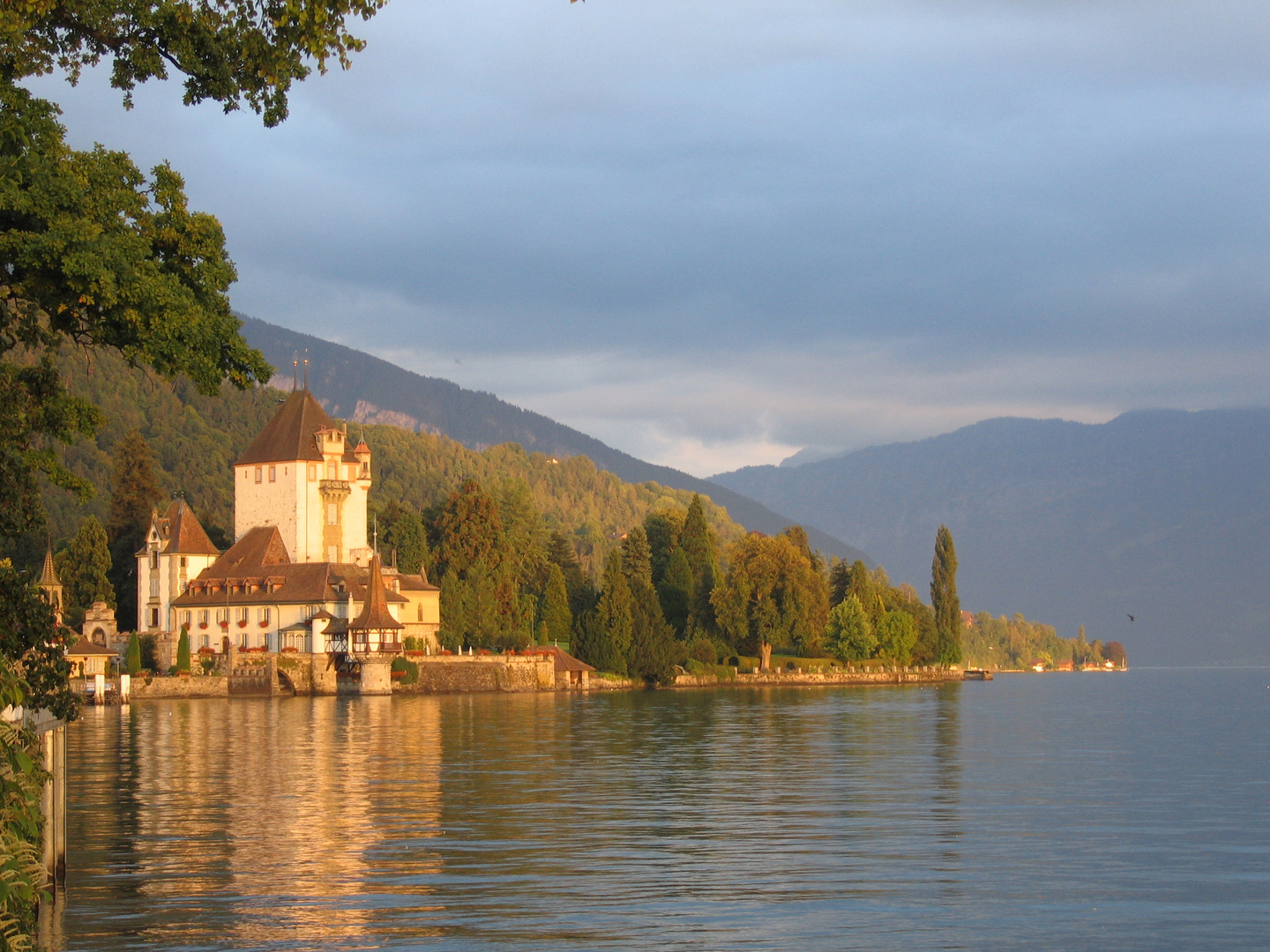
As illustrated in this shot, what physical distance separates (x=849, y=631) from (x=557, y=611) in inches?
1018

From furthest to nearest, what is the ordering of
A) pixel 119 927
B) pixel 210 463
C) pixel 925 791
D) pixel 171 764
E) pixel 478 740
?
pixel 210 463
pixel 478 740
pixel 171 764
pixel 925 791
pixel 119 927

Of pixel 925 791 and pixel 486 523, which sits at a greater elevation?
pixel 486 523

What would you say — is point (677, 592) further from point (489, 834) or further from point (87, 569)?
point (489, 834)

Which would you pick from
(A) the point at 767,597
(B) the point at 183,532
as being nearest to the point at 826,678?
(A) the point at 767,597

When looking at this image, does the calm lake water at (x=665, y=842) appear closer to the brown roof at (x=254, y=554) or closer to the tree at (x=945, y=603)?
the brown roof at (x=254, y=554)

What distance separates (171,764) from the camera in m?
44.1

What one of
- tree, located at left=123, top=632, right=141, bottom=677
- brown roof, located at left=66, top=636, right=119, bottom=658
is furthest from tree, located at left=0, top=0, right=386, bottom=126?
tree, located at left=123, top=632, right=141, bottom=677

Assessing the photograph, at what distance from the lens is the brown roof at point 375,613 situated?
99.2 metres

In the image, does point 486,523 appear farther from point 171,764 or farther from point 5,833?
point 5,833

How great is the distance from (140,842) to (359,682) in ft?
236

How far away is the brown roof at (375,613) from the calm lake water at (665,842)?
42.0 metres

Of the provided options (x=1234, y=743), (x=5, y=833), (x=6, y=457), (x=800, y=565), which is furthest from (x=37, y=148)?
(x=800, y=565)

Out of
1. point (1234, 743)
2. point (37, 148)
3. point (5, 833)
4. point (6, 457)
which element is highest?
point (37, 148)

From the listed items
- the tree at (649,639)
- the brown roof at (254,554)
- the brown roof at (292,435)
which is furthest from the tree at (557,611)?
the brown roof at (292,435)
